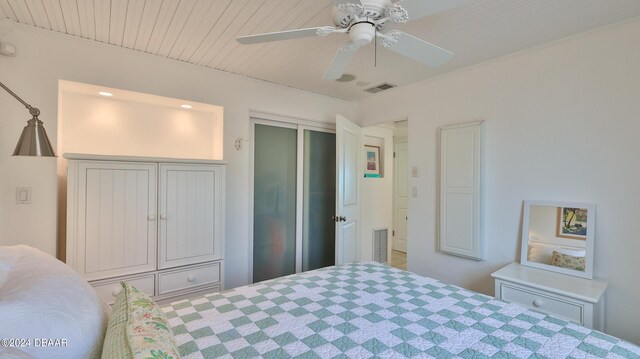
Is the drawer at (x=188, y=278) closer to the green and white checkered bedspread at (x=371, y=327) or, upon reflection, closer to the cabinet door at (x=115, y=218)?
the cabinet door at (x=115, y=218)

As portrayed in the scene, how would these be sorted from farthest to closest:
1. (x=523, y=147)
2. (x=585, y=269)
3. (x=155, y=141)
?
(x=155, y=141)
(x=523, y=147)
(x=585, y=269)

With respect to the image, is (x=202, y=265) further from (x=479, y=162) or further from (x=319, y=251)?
(x=479, y=162)

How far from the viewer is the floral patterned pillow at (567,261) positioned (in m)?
2.08

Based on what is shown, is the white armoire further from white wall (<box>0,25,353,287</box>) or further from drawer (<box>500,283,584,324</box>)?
drawer (<box>500,283,584,324</box>)

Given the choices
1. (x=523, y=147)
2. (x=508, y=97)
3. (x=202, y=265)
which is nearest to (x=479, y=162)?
(x=523, y=147)

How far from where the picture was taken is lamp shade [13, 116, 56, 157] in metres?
1.44

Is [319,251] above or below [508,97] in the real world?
below

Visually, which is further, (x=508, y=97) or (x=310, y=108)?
(x=310, y=108)

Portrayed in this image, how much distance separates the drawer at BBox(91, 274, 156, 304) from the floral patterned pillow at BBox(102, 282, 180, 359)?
1.19 m

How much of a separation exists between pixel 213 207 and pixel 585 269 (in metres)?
2.80

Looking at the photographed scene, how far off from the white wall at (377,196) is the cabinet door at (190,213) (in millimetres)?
1992

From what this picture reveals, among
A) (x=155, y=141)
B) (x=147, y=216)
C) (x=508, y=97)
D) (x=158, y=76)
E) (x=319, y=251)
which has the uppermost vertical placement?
(x=158, y=76)

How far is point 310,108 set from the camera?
11.5ft

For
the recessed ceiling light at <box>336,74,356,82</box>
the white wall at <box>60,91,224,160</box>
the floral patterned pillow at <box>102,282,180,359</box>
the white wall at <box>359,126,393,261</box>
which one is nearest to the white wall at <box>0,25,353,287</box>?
the white wall at <box>60,91,224,160</box>
